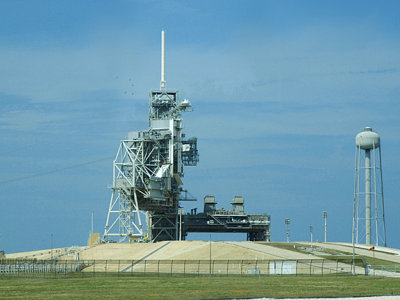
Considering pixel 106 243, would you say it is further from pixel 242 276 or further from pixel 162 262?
pixel 242 276

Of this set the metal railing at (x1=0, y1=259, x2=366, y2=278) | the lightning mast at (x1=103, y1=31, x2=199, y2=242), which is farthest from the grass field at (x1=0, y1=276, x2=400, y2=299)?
the lightning mast at (x1=103, y1=31, x2=199, y2=242)

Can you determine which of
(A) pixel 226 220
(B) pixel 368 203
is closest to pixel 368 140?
(B) pixel 368 203

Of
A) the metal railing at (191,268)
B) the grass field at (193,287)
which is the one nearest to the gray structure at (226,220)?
the metal railing at (191,268)

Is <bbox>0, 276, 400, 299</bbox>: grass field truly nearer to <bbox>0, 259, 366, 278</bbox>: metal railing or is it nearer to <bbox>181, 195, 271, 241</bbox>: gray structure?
<bbox>0, 259, 366, 278</bbox>: metal railing

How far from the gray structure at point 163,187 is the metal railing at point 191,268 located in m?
29.6

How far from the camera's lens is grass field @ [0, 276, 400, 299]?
50719mm

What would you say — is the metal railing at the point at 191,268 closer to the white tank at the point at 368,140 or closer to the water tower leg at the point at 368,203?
the water tower leg at the point at 368,203

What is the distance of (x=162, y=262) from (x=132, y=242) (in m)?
27.8

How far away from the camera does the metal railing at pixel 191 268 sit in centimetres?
7488

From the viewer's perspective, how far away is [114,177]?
389ft

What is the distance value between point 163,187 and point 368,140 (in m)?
34.9

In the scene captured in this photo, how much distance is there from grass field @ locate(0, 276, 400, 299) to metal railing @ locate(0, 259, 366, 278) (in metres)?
6.33

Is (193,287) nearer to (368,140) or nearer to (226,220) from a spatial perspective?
(368,140)

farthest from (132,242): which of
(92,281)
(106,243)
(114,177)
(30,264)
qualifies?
(92,281)
